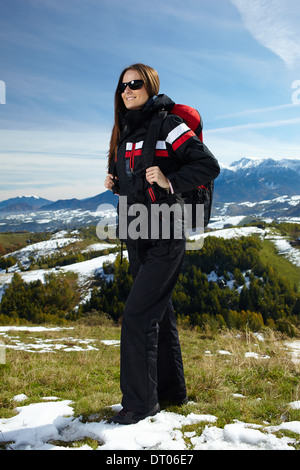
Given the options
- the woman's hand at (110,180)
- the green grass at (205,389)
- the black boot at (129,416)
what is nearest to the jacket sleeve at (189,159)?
the woman's hand at (110,180)

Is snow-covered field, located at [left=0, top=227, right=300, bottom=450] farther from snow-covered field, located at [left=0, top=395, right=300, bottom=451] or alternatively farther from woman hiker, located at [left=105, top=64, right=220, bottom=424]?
woman hiker, located at [left=105, top=64, right=220, bottom=424]

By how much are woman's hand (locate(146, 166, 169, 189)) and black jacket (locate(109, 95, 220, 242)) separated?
7cm

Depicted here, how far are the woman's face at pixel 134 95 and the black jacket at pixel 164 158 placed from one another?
140 mm

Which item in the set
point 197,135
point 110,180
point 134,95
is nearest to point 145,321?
point 110,180

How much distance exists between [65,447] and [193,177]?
256 centimetres

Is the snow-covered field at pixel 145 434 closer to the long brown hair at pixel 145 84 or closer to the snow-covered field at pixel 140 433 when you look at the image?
the snow-covered field at pixel 140 433

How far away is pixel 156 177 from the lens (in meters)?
2.90

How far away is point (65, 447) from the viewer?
103 inches

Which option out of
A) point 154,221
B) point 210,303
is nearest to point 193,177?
point 154,221

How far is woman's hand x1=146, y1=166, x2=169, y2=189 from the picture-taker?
9.52 ft

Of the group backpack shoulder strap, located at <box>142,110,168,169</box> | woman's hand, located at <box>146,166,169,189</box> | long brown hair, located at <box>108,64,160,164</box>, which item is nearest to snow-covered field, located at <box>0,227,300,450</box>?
woman's hand, located at <box>146,166,169,189</box>

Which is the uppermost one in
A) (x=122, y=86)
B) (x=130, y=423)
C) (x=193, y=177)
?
(x=122, y=86)

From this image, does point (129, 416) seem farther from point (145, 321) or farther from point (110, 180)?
point (110, 180)
